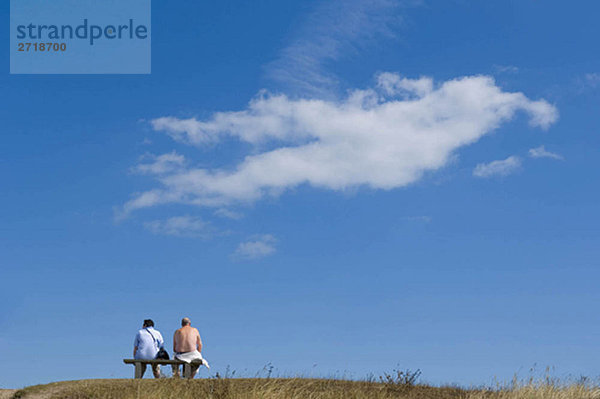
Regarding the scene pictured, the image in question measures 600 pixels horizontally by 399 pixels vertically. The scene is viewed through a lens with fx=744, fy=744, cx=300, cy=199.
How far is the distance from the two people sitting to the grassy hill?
3131mm

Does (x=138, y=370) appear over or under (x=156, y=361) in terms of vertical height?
under

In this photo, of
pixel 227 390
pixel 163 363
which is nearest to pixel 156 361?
pixel 163 363

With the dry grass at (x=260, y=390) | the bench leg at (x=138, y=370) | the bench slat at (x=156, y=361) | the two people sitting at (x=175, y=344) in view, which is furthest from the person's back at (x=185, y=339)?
the dry grass at (x=260, y=390)

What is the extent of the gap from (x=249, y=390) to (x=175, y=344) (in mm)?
4906

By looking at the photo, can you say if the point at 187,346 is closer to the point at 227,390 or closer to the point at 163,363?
the point at 163,363

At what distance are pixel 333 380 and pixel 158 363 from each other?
17.0 feet

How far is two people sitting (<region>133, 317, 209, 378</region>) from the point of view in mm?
19484

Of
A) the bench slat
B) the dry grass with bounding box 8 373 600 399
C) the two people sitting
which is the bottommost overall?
the dry grass with bounding box 8 373 600 399

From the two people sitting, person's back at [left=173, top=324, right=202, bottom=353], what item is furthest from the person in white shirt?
person's back at [left=173, top=324, right=202, bottom=353]

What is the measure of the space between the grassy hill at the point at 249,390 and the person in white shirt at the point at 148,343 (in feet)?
11.1

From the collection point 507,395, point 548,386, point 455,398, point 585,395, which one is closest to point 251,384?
point 455,398

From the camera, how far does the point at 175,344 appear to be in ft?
64.4

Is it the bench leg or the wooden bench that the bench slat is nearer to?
the wooden bench

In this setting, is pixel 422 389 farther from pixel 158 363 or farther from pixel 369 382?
pixel 158 363
